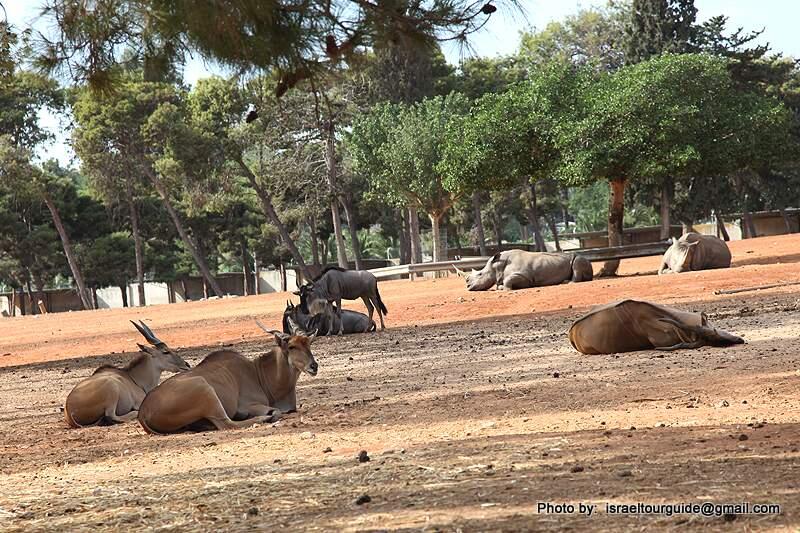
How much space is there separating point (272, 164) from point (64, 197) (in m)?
11.3

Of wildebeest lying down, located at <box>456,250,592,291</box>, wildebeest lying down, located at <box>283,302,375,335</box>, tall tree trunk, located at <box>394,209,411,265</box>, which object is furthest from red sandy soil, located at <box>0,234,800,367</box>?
tall tree trunk, located at <box>394,209,411,265</box>

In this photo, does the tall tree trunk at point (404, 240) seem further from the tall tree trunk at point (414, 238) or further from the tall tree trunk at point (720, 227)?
the tall tree trunk at point (720, 227)

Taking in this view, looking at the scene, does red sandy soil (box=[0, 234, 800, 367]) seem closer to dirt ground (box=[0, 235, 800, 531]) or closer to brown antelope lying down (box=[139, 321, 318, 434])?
dirt ground (box=[0, 235, 800, 531])

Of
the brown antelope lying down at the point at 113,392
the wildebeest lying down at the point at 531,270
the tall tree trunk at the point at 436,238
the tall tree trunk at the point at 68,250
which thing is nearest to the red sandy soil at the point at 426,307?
the wildebeest lying down at the point at 531,270

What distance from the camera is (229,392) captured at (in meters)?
10.4

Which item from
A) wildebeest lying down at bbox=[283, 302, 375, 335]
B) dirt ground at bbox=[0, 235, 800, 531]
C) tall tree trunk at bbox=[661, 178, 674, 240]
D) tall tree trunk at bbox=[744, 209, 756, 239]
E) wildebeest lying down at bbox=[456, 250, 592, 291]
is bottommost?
dirt ground at bbox=[0, 235, 800, 531]

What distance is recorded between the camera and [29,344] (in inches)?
1105

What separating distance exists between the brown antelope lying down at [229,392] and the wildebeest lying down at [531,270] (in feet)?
57.9

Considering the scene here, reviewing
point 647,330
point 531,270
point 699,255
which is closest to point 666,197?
point 699,255

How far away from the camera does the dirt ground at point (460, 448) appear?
222 inches

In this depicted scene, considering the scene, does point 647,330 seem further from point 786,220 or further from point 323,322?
point 786,220

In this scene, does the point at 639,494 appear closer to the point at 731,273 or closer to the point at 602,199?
the point at 731,273

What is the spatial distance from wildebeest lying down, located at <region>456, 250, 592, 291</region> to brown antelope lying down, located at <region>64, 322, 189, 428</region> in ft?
56.6

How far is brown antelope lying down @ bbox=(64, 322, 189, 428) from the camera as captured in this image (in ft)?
36.0
